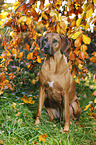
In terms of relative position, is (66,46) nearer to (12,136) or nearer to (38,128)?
(38,128)

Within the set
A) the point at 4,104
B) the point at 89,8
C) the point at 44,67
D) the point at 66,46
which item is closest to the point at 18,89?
the point at 4,104

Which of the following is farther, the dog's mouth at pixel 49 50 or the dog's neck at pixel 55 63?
the dog's neck at pixel 55 63

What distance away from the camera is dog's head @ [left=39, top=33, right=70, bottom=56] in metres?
2.01

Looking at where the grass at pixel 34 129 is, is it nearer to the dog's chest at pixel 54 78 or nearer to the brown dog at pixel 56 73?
the brown dog at pixel 56 73

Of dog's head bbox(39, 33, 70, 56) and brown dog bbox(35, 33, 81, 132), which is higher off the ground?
dog's head bbox(39, 33, 70, 56)

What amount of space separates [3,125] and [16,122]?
0.59 feet

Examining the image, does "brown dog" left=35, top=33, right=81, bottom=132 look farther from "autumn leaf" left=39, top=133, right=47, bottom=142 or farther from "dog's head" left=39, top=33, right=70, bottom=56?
"autumn leaf" left=39, top=133, right=47, bottom=142

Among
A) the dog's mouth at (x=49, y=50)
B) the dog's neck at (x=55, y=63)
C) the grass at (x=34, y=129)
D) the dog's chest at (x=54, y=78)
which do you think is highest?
the dog's mouth at (x=49, y=50)

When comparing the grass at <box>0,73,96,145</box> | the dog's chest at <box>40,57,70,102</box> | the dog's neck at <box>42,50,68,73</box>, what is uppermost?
the dog's neck at <box>42,50,68,73</box>

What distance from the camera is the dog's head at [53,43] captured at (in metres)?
2.01

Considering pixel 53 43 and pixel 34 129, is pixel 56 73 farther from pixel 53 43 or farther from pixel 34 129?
pixel 34 129

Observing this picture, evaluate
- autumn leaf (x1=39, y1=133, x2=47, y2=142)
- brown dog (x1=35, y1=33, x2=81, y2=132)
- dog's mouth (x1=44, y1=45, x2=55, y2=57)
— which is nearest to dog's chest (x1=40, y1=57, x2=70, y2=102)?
brown dog (x1=35, y1=33, x2=81, y2=132)

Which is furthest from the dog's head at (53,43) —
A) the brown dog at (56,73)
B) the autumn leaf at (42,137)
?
the autumn leaf at (42,137)

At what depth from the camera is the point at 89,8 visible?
135cm
